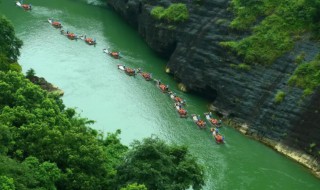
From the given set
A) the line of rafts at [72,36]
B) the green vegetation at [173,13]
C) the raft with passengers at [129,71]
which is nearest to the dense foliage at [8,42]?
the raft with passengers at [129,71]

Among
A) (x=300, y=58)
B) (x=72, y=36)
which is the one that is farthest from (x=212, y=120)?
(x=72, y=36)

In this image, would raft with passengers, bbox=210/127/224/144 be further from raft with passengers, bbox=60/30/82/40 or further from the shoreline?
raft with passengers, bbox=60/30/82/40

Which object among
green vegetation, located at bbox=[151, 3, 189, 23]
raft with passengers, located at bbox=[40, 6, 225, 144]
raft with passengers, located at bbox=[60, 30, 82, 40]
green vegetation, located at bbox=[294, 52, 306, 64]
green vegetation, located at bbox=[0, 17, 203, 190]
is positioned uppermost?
green vegetation, located at bbox=[294, 52, 306, 64]

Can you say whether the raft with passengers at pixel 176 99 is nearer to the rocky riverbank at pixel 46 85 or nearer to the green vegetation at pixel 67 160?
the rocky riverbank at pixel 46 85

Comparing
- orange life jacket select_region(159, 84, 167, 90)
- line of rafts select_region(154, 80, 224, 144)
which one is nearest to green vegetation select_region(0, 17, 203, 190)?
line of rafts select_region(154, 80, 224, 144)

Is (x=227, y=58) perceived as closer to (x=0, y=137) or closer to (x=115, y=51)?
(x=115, y=51)

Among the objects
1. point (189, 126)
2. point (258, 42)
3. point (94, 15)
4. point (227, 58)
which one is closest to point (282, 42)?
point (258, 42)

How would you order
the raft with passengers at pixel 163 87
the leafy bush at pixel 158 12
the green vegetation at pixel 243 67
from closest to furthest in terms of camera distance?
the green vegetation at pixel 243 67
the raft with passengers at pixel 163 87
the leafy bush at pixel 158 12
